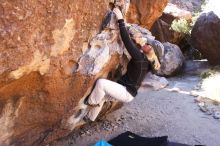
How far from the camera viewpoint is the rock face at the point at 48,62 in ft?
14.5

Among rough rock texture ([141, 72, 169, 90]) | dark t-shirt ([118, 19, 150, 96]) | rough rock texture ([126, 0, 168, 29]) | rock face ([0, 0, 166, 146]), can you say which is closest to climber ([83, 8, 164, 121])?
dark t-shirt ([118, 19, 150, 96])

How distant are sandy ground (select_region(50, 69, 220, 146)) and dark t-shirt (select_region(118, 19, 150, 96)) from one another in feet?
3.87

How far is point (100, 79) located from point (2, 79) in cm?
192

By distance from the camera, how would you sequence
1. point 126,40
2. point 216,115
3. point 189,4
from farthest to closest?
point 189,4
point 216,115
point 126,40

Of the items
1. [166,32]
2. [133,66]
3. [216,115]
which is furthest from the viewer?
[166,32]

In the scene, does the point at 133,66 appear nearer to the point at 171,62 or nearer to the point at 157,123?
the point at 157,123

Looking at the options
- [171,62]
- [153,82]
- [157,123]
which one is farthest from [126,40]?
[171,62]

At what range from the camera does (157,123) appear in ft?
23.5

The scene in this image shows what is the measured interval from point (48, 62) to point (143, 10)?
6.67 m

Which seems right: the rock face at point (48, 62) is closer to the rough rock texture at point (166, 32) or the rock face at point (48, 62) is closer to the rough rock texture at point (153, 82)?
the rough rock texture at point (153, 82)

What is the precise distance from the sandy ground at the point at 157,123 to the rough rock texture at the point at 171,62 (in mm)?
3754

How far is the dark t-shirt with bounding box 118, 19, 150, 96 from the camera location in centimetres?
572

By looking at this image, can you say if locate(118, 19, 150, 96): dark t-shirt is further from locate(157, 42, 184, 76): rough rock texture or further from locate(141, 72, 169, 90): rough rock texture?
locate(157, 42, 184, 76): rough rock texture

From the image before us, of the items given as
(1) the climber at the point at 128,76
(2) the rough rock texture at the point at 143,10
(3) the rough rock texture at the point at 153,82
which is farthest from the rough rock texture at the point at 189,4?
(1) the climber at the point at 128,76
